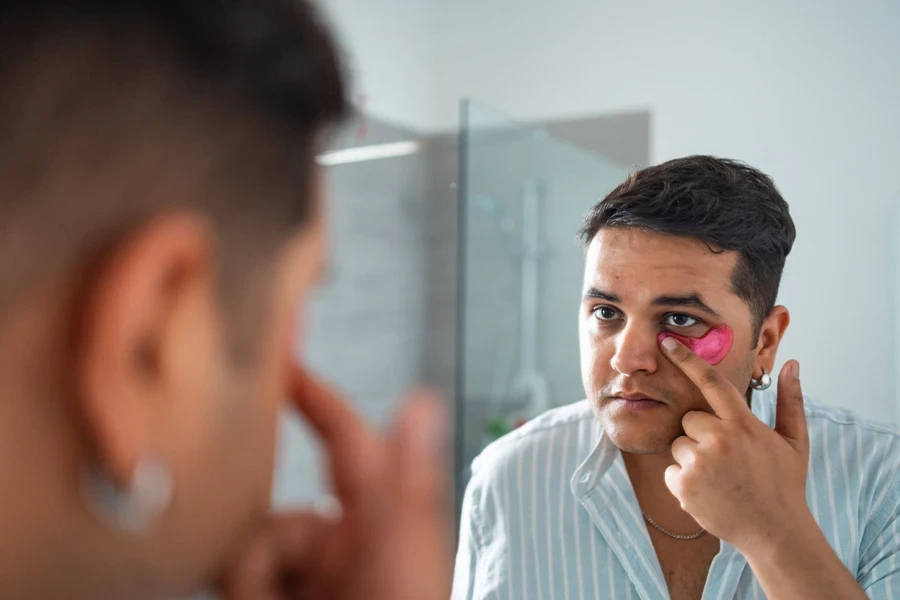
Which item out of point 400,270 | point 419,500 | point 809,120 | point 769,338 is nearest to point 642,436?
point 769,338

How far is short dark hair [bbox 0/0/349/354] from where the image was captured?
160mm

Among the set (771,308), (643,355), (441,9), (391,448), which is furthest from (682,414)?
(441,9)

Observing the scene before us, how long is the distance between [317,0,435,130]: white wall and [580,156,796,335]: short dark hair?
1.84ft

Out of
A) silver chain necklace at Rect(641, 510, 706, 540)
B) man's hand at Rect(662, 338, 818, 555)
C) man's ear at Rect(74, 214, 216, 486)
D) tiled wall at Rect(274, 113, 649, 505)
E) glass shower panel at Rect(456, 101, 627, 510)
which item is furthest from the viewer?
glass shower panel at Rect(456, 101, 627, 510)

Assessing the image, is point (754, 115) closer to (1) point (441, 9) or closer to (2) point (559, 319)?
(2) point (559, 319)

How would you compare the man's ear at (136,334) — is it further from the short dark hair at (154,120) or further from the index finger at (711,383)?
the index finger at (711,383)

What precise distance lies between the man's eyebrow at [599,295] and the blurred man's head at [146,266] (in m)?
0.78

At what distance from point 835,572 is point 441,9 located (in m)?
1.73

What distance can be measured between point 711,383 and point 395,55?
1348 mm

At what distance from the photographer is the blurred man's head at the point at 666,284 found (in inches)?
36.0

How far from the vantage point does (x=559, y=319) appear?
191cm

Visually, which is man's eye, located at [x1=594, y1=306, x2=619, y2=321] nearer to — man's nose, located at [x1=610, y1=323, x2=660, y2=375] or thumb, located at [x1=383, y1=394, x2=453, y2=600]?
man's nose, located at [x1=610, y1=323, x2=660, y2=375]

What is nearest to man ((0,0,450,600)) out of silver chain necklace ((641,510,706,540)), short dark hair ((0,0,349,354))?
short dark hair ((0,0,349,354))

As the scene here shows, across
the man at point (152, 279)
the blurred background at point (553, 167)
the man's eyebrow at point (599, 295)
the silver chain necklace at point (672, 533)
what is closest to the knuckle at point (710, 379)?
the man's eyebrow at point (599, 295)
